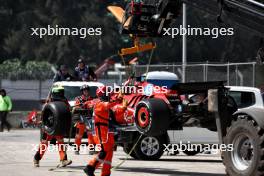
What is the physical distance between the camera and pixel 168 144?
1895 centimetres

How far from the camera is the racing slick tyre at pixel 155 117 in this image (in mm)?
14250

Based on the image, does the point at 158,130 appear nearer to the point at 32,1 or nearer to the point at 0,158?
the point at 0,158

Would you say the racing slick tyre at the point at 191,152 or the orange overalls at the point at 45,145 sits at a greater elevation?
the orange overalls at the point at 45,145

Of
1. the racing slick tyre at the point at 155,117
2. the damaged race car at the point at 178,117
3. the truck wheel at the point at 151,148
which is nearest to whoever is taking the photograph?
the damaged race car at the point at 178,117

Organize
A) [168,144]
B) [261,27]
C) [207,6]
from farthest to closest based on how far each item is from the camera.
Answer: [168,144]
[207,6]
[261,27]

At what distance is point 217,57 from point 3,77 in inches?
1207

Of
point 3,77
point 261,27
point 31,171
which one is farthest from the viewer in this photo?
point 3,77

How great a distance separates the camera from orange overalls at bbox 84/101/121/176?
1374 cm

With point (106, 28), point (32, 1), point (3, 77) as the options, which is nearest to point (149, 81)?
point (3, 77)

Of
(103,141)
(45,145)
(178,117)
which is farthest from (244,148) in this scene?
(45,145)

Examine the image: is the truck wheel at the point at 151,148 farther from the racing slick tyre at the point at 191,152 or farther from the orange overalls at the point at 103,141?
the orange overalls at the point at 103,141

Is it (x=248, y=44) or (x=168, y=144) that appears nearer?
(x=168, y=144)

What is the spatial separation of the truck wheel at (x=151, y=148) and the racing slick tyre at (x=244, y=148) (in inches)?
200

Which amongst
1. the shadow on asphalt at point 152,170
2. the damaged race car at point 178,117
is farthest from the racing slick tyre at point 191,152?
the shadow on asphalt at point 152,170
